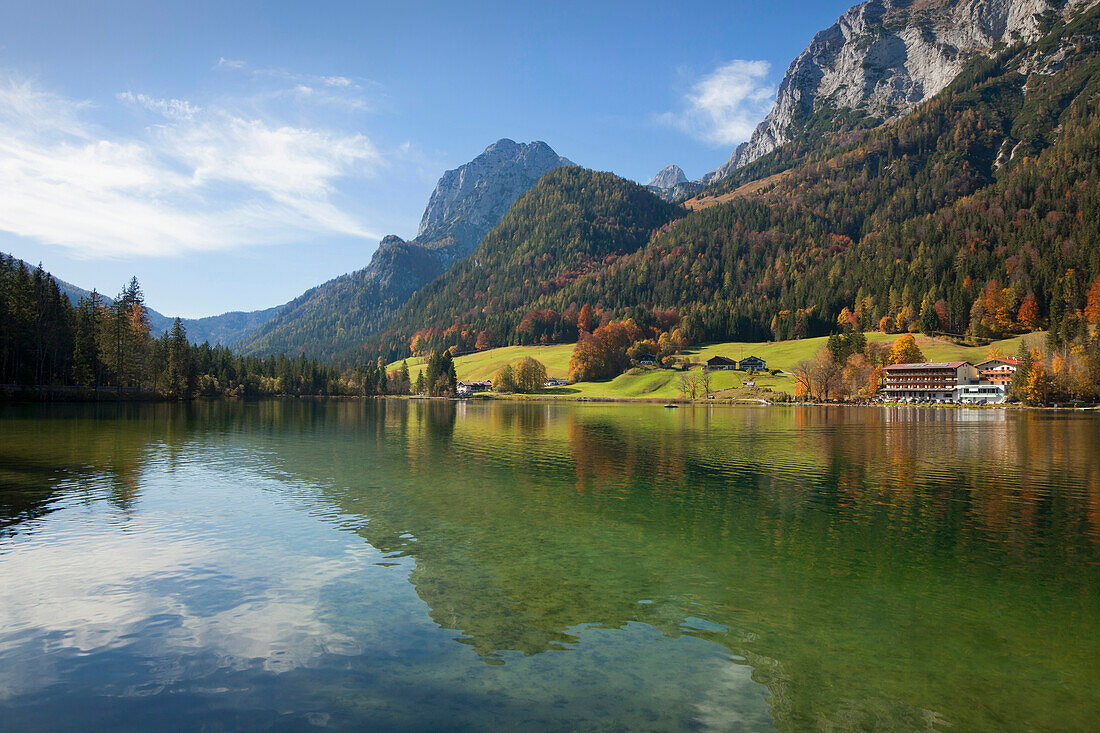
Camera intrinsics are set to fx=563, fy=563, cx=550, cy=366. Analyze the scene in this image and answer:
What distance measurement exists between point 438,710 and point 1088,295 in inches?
9459

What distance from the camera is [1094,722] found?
32.8ft

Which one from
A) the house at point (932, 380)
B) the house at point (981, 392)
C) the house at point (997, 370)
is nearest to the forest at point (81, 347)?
the house at point (932, 380)

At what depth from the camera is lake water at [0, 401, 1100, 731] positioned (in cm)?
1043

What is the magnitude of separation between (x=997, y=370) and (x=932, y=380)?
16113mm

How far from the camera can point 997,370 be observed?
15950 cm

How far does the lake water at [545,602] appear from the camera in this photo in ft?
34.2

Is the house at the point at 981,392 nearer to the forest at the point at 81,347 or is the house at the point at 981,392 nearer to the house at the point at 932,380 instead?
the house at the point at 932,380

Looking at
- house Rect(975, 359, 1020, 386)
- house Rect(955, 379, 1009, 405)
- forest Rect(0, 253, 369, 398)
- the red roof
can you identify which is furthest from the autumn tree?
forest Rect(0, 253, 369, 398)

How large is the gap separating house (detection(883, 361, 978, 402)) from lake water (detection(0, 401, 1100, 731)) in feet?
498

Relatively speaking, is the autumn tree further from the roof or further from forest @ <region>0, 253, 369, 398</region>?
forest @ <region>0, 253, 369, 398</region>

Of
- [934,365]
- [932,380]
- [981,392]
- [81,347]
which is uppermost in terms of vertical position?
[81,347]

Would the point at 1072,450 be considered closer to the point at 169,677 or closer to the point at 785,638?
the point at 785,638

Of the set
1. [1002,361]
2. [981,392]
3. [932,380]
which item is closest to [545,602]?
[932,380]

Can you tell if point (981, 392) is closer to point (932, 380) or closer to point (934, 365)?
point (932, 380)
